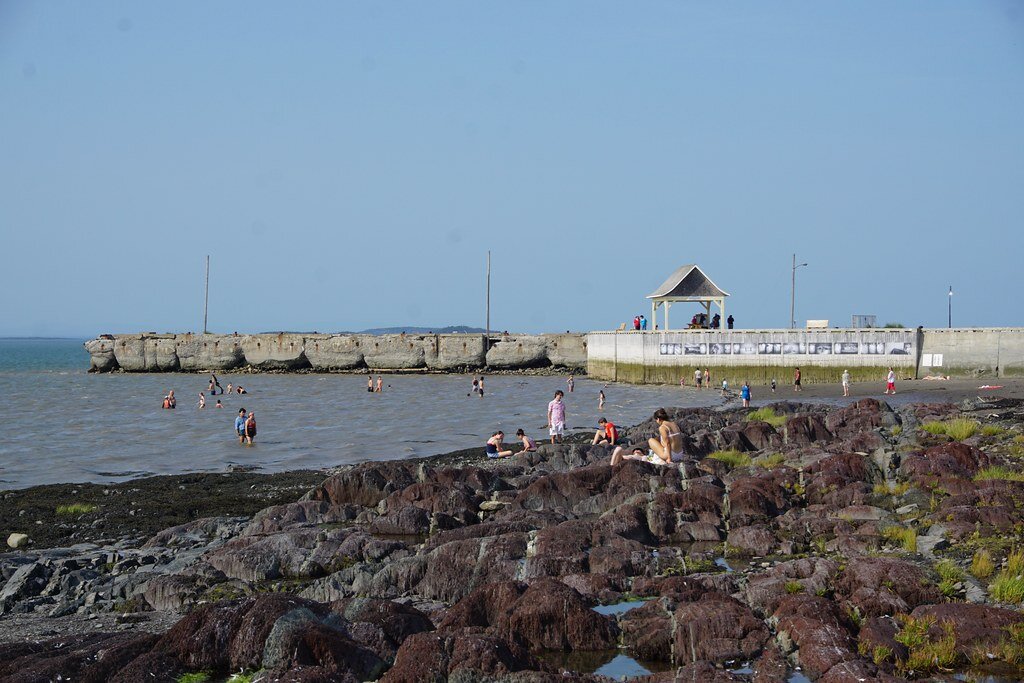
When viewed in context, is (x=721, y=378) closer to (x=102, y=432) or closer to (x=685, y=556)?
(x=102, y=432)

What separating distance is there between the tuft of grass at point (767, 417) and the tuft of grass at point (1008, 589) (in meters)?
18.0

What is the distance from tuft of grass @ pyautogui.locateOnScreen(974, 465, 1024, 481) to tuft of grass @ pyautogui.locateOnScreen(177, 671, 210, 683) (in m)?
12.5

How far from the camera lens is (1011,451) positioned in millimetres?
18797

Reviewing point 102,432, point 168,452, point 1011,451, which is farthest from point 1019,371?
point 102,432

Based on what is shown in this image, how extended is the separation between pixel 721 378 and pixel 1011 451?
33.1m

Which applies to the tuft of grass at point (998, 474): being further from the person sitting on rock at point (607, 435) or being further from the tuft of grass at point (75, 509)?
the tuft of grass at point (75, 509)

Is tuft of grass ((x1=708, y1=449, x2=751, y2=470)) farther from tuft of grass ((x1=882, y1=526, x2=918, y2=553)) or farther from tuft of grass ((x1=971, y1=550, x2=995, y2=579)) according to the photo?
tuft of grass ((x1=971, y1=550, x2=995, y2=579))

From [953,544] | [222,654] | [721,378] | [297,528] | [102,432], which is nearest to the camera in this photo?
[222,654]

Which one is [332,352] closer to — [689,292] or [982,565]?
[689,292]

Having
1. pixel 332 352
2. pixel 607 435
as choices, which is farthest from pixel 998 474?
pixel 332 352

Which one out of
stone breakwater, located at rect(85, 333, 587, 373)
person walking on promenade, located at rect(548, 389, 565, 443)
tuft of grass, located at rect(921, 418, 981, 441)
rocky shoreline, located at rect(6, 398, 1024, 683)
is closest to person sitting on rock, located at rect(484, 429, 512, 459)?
person walking on promenade, located at rect(548, 389, 565, 443)

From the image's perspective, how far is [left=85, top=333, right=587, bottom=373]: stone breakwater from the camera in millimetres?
75000

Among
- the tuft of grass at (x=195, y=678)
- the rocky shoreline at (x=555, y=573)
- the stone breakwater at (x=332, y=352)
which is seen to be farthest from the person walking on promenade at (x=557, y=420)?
the stone breakwater at (x=332, y=352)

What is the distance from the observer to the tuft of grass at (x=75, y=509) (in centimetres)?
1967
